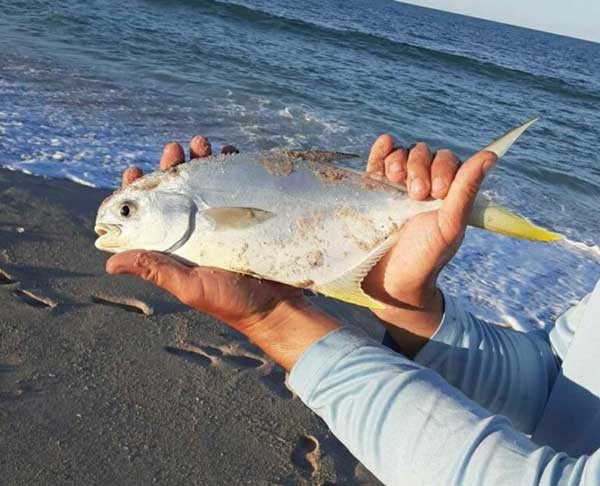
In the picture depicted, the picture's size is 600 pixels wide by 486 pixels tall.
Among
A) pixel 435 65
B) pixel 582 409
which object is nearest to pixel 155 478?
pixel 582 409

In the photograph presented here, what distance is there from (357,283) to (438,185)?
473 mm

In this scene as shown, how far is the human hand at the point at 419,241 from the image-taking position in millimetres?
2352

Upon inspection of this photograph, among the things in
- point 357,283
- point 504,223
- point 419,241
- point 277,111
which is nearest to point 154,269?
point 357,283

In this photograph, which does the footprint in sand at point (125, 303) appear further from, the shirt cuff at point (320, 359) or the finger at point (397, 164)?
the shirt cuff at point (320, 359)

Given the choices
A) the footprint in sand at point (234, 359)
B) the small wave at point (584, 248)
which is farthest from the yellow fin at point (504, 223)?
the small wave at point (584, 248)

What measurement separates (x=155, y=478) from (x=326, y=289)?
58.2 inches

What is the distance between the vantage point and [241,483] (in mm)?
3381

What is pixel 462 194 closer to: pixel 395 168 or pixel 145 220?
pixel 395 168

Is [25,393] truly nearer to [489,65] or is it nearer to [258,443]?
[258,443]

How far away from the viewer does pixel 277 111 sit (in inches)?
516

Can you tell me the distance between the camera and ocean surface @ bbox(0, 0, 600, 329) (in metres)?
7.31

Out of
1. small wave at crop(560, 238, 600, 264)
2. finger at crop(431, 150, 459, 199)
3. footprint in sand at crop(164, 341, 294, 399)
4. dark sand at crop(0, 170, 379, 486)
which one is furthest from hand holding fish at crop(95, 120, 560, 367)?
small wave at crop(560, 238, 600, 264)

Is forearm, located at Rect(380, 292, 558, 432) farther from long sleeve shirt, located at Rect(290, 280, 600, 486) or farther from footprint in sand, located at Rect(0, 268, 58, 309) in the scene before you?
footprint in sand, located at Rect(0, 268, 58, 309)

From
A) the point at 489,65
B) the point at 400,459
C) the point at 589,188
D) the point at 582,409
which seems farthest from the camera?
the point at 489,65
